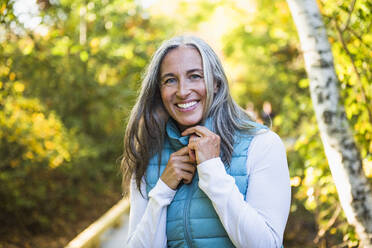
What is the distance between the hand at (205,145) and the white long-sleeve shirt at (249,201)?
0.04 metres

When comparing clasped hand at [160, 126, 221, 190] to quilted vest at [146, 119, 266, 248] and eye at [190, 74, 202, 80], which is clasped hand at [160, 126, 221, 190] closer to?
quilted vest at [146, 119, 266, 248]

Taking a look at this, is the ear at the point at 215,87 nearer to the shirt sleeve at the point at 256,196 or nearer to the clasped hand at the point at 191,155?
the clasped hand at the point at 191,155

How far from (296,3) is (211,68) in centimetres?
86

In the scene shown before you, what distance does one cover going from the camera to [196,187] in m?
1.93

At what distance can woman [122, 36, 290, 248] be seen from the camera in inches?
67.6

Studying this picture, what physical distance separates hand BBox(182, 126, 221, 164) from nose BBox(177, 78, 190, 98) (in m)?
0.22

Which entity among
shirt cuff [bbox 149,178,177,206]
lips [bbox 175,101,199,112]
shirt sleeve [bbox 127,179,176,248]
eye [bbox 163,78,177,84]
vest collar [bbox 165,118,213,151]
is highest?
eye [bbox 163,78,177,84]

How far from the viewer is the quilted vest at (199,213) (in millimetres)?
1830

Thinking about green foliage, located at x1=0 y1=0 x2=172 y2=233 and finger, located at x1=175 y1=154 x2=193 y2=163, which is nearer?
finger, located at x1=175 y1=154 x2=193 y2=163

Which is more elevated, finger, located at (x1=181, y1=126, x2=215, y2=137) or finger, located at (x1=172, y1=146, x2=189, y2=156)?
finger, located at (x1=181, y1=126, x2=215, y2=137)

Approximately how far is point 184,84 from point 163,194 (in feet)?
1.87

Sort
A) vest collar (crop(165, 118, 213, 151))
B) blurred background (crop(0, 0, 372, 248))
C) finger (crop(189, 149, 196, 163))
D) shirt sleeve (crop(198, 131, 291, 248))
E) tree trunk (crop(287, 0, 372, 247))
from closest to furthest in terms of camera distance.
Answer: shirt sleeve (crop(198, 131, 291, 248)), finger (crop(189, 149, 196, 163)), vest collar (crop(165, 118, 213, 151)), tree trunk (crop(287, 0, 372, 247)), blurred background (crop(0, 0, 372, 248))

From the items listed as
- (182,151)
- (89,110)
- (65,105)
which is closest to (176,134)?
(182,151)

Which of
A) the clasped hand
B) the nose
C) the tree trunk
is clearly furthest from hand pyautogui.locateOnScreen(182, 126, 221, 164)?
the tree trunk
